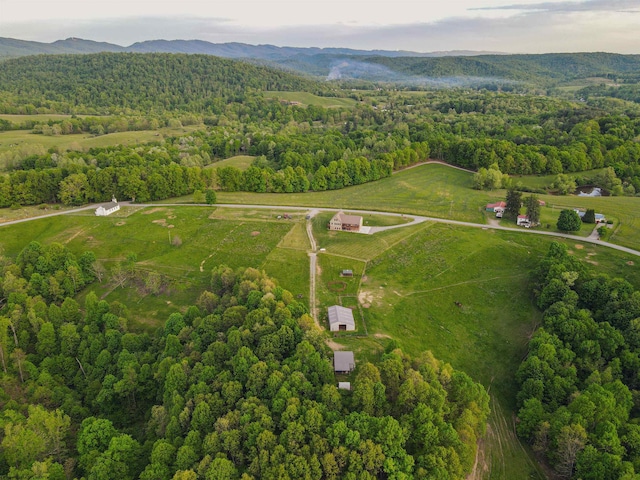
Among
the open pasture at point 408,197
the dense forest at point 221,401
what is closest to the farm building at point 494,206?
the open pasture at point 408,197

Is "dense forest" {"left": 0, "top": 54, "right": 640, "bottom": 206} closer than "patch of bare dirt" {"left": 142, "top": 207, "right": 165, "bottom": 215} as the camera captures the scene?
No

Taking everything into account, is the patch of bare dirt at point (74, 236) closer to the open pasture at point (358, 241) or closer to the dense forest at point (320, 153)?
the dense forest at point (320, 153)

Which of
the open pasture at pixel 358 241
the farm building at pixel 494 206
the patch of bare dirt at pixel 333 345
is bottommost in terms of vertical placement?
the patch of bare dirt at pixel 333 345

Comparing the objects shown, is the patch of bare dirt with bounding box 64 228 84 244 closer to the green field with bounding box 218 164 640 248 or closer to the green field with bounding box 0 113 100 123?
the green field with bounding box 218 164 640 248

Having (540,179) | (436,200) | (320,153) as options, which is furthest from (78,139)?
(540,179)

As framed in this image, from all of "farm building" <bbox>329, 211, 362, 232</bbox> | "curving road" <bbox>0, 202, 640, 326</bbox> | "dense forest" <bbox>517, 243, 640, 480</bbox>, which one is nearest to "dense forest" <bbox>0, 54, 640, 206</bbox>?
"curving road" <bbox>0, 202, 640, 326</bbox>

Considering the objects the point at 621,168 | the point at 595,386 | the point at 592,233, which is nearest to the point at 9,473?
the point at 595,386

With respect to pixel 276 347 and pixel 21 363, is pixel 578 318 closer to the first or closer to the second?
pixel 276 347
